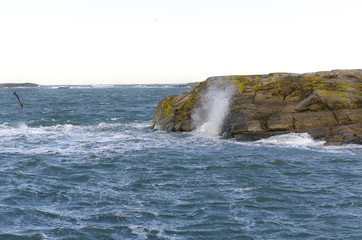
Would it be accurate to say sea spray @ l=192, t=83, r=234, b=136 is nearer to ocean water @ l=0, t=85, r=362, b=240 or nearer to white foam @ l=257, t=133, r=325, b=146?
ocean water @ l=0, t=85, r=362, b=240

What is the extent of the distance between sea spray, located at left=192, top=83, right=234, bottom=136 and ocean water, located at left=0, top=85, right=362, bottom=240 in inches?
104

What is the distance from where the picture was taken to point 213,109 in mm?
32656

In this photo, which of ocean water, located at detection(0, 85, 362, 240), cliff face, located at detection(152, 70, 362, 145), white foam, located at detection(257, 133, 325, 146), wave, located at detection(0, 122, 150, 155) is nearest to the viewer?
ocean water, located at detection(0, 85, 362, 240)

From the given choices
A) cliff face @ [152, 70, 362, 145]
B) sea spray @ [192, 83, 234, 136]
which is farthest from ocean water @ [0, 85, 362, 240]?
sea spray @ [192, 83, 234, 136]

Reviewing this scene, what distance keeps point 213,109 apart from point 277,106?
17.7ft

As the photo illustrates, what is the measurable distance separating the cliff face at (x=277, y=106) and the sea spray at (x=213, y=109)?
8 cm

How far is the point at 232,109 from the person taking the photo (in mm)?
31000

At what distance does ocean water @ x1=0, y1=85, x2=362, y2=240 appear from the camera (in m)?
12.3

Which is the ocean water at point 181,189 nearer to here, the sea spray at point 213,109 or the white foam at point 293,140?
the white foam at point 293,140

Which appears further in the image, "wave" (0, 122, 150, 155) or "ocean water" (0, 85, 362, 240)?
"wave" (0, 122, 150, 155)

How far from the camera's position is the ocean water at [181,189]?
1227cm

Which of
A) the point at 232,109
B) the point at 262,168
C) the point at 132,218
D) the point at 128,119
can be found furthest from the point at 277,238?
the point at 128,119

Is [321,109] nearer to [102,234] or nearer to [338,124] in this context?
[338,124]

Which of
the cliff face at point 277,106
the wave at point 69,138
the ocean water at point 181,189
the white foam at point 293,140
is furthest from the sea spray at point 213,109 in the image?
the white foam at point 293,140
